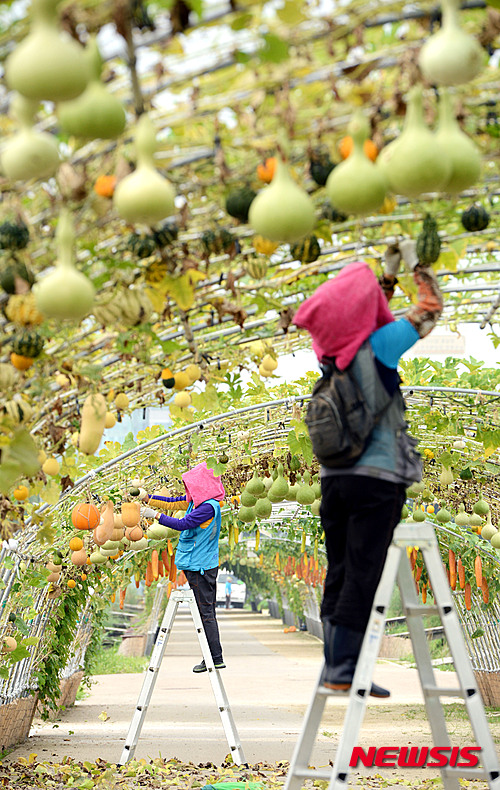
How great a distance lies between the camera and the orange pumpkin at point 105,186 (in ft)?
9.19

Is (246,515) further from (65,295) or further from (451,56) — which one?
(451,56)

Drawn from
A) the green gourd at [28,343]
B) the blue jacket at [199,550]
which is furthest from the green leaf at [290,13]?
the blue jacket at [199,550]

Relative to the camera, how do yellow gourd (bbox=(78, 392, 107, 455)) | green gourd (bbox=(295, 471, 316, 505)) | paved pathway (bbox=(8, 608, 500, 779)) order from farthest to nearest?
1. paved pathway (bbox=(8, 608, 500, 779))
2. green gourd (bbox=(295, 471, 316, 505))
3. yellow gourd (bbox=(78, 392, 107, 455))

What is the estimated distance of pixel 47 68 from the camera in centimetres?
174

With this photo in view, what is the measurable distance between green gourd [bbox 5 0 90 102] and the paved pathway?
670 cm

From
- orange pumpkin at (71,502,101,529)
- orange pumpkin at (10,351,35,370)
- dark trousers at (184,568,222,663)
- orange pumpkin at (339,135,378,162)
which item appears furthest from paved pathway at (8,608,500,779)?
orange pumpkin at (339,135,378,162)

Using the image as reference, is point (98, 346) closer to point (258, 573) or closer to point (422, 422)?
point (422, 422)

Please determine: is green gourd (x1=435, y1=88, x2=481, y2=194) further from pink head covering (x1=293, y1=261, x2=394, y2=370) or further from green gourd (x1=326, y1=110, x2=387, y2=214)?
pink head covering (x1=293, y1=261, x2=394, y2=370)

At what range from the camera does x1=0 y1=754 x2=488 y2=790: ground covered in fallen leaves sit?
6.72m

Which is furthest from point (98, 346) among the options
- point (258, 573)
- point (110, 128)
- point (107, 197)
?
point (258, 573)

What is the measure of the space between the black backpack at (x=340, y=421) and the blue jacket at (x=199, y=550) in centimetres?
451

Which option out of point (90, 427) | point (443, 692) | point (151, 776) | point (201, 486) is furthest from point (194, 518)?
point (443, 692)

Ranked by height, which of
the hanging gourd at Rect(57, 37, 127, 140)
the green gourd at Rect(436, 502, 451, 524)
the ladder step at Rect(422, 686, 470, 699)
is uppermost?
the hanging gourd at Rect(57, 37, 127, 140)

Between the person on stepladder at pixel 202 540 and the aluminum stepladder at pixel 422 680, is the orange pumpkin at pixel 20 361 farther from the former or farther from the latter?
the person on stepladder at pixel 202 540
